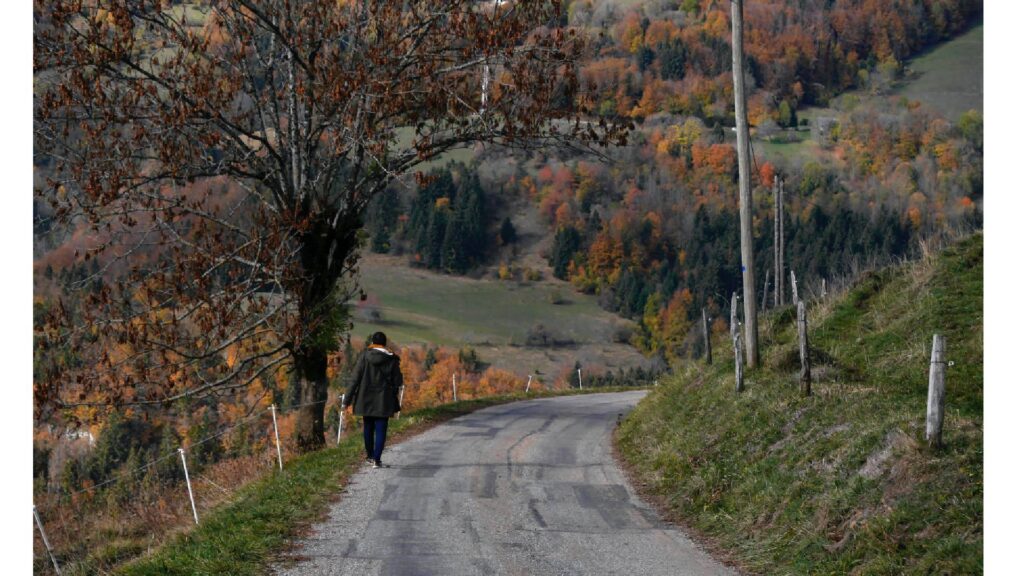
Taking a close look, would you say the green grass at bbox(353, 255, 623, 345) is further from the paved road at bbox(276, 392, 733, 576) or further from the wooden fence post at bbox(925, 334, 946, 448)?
the wooden fence post at bbox(925, 334, 946, 448)

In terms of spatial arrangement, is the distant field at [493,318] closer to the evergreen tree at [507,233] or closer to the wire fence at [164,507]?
the evergreen tree at [507,233]

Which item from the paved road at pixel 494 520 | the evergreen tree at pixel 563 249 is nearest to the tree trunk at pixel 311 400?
the paved road at pixel 494 520

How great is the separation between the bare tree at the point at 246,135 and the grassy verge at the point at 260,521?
3.19 meters

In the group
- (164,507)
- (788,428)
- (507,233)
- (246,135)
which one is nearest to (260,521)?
(788,428)

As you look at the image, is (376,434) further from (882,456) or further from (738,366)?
(882,456)

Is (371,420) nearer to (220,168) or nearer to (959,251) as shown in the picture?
(220,168)

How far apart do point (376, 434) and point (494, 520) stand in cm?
403

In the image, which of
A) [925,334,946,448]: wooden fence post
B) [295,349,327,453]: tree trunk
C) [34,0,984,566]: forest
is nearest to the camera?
[925,334,946,448]: wooden fence post

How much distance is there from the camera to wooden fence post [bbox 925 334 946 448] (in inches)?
386

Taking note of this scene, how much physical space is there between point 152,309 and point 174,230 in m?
1.59

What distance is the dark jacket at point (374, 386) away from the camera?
48.4 feet

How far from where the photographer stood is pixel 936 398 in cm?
991

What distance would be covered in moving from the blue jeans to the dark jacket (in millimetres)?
237

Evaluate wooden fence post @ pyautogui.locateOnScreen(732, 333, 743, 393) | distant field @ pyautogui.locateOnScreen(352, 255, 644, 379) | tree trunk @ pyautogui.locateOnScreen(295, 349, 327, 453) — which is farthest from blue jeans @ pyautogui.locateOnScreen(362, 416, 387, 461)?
distant field @ pyautogui.locateOnScreen(352, 255, 644, 379)
